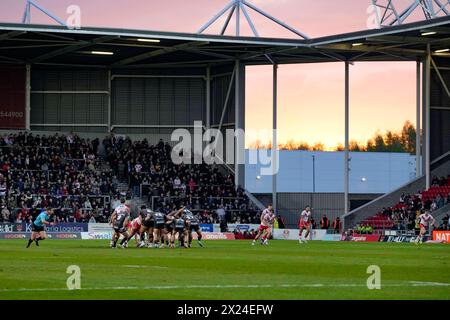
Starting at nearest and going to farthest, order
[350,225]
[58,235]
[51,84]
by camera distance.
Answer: [58,235] → [350,225] → [51,84]

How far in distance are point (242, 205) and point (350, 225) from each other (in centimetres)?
785

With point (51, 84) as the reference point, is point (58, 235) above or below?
below

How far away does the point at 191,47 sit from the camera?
6950cm

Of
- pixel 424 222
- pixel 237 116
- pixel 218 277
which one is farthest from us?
pixel 237 116

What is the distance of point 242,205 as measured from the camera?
72.7m

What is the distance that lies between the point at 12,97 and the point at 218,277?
53.9 metres

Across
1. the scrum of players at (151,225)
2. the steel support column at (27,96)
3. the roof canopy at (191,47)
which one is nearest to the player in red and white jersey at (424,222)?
the roof canopy at (191,47)

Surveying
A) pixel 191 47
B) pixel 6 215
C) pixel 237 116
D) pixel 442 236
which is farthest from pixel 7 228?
pixel 442 236

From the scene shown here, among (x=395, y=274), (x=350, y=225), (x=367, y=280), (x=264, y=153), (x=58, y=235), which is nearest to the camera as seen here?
(x=367, y=280)

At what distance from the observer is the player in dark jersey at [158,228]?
147ft

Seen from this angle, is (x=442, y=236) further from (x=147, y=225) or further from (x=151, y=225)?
(x=147, y=225)

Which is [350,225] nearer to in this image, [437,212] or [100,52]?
[437,212]
